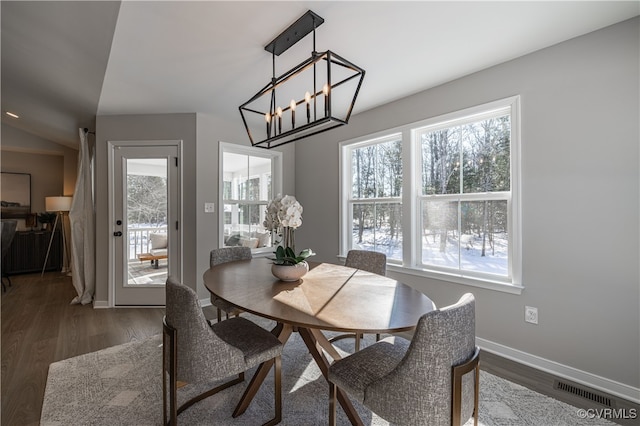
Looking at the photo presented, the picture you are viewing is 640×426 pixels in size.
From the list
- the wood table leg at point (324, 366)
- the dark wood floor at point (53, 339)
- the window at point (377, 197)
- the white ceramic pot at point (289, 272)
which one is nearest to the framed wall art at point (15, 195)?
the dark wood floor at point (53, 339)

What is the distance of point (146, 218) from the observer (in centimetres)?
364

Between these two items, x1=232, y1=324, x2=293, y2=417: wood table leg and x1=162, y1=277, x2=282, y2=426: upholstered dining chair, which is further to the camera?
x1=232, y1=324, x2=293, y2=417: wood table leg

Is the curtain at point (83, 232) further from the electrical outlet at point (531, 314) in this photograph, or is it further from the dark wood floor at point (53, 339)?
the electrical outlet at point (531, 314)

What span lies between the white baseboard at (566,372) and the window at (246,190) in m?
3.03

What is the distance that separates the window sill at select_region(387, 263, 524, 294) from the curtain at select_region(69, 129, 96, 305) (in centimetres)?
381

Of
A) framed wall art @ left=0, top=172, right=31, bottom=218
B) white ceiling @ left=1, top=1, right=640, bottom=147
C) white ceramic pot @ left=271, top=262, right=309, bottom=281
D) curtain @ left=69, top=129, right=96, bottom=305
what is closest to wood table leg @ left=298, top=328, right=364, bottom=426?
white ceramic pot @ left=271, top=262, right=309, bottom=281

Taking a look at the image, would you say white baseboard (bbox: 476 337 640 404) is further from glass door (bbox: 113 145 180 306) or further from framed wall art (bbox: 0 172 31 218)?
framed wall art (bbox: 0 172 31 218)

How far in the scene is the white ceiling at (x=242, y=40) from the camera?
68.0 inches

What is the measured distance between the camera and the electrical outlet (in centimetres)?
220

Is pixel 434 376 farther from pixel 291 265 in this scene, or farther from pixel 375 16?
pixel 375 16

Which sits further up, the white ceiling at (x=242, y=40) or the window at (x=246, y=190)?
the white ceiling at (x=242, y=40)

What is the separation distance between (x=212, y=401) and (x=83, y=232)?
11.4ft

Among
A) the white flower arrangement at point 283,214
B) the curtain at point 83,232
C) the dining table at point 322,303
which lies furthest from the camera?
the curtain at point 83,232

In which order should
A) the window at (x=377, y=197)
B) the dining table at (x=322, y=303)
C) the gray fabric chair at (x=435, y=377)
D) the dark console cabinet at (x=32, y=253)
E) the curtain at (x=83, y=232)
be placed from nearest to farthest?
the gray fabric chair at (x=435, y=377) → the dining table at (x=322, y=303) → the window at (x=377, y=197) → the curtain at (x=83, y=232) → the dark console cabinet at (x=32, y=253)
